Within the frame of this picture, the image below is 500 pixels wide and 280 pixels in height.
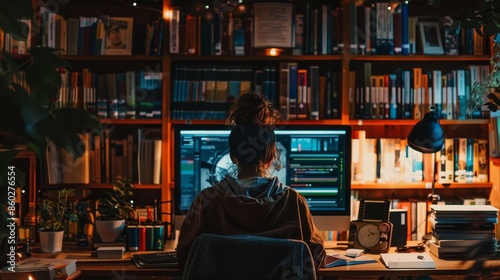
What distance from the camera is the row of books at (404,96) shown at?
4070 millimetres

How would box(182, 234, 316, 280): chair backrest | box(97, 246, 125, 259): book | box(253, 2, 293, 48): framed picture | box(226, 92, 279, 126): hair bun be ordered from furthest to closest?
box(253, 2, 293, 48): framed picture, box(97, 246, 125, 259): book, box(226, 92, 279, 126): hair bun, box(182, 234, 316, 280): chair backrest

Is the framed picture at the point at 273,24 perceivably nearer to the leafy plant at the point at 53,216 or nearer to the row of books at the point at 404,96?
the row of books at the point at 404,96

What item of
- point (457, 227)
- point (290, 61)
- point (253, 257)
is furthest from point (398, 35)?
point (253, 257)

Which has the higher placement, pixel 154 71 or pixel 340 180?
pixel 154 71

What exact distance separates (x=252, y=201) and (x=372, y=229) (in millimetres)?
946

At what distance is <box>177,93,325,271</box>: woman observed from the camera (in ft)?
8.21

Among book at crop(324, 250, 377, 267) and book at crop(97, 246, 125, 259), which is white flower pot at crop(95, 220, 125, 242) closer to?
book at crop(97, 246, 125, 259)

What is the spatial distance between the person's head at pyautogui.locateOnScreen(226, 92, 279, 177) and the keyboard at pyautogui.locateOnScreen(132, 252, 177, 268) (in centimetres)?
50

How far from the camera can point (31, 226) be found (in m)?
3.41

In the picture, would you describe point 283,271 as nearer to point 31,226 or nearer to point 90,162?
point 31,226

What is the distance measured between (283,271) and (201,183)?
1.19 metres

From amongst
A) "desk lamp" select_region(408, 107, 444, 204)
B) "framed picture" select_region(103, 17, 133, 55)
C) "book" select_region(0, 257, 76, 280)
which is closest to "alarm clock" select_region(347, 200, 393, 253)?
"desk lamp" select_region(408, 107, 444, 204)

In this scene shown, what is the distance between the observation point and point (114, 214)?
325 centimetres

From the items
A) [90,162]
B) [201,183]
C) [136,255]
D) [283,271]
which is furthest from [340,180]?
[90,162]
